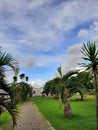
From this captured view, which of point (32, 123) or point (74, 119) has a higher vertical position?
point (74, 119)

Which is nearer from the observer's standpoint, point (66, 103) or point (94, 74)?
point (94, 74)

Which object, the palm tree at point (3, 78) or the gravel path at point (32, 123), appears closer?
the palm tree at point (3, 78)

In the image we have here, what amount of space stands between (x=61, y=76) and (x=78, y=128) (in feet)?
26.6

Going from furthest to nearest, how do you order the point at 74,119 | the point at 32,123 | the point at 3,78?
1. the point at 74,119
2. the point at 32,123
3. the point at 3,78

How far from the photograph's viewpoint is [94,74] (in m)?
14.7

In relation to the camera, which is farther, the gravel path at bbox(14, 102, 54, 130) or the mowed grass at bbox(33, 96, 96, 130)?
the gravel path at bbox(14, 102, 54, 130)

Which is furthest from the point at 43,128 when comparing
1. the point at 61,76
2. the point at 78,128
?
the point at 61,76

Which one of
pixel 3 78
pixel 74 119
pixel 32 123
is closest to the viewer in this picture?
pixel 3 78

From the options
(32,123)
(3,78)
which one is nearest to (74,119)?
(32,123)

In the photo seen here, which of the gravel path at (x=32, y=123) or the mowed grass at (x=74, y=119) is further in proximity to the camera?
the gravel path at (x=32, y=123)

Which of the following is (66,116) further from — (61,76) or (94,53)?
(94,53)

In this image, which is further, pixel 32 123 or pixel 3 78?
pixel 32 123

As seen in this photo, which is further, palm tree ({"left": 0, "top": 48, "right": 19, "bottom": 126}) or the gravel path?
the gravel path

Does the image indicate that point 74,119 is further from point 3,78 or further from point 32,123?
point 3,78
